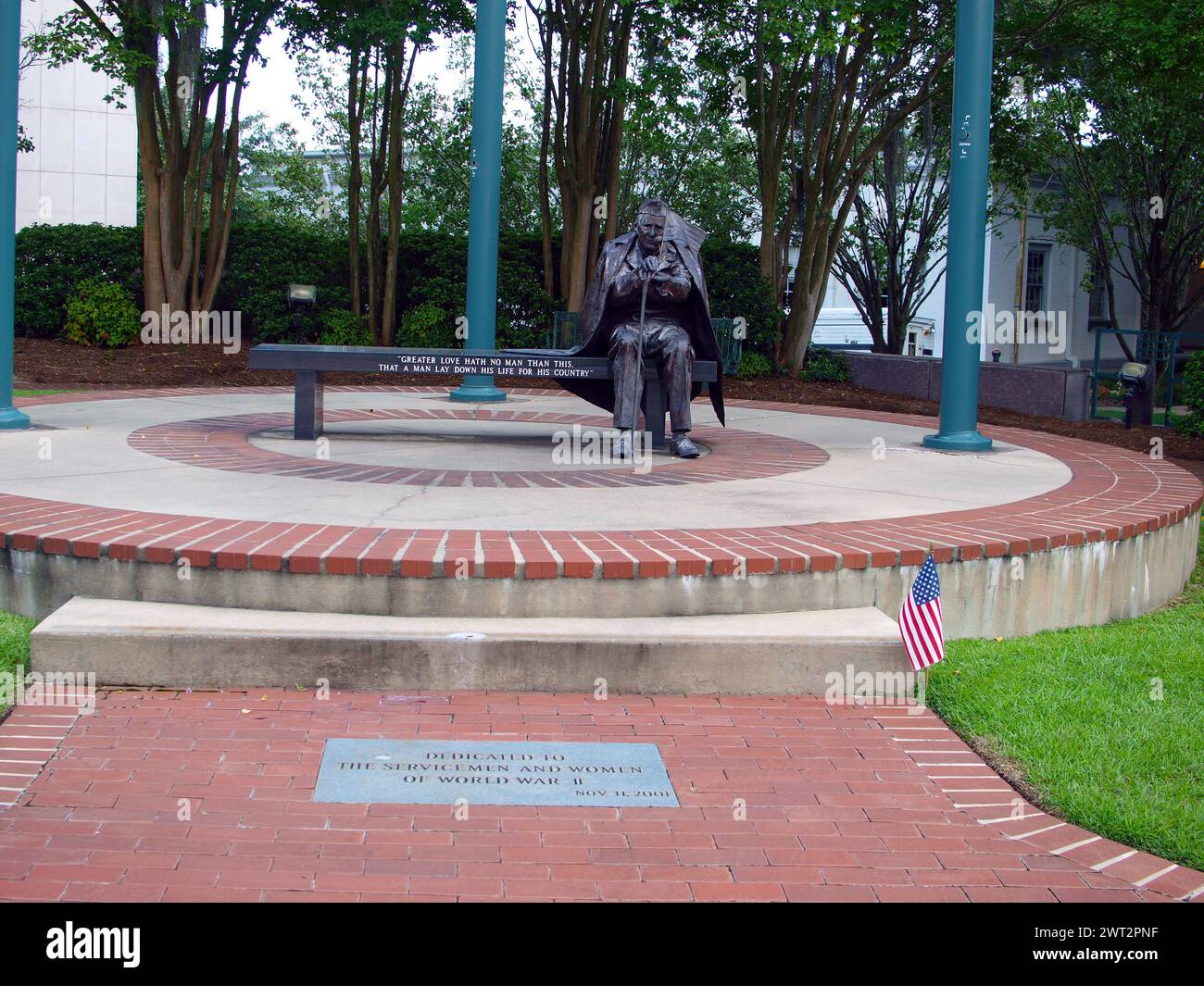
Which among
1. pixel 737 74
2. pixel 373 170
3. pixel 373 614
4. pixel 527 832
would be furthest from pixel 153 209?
pixel 527 832

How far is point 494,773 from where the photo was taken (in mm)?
4344

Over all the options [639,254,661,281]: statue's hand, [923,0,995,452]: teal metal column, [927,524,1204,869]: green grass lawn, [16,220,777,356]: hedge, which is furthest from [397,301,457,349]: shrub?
[927,524,1204,869]: green grass lawn

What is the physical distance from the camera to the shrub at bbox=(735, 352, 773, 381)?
682 inches

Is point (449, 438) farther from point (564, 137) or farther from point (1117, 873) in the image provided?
point (564, 137)

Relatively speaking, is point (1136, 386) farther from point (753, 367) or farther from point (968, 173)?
point (968, 173)

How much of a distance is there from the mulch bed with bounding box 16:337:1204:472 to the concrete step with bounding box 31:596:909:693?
29.9 ft

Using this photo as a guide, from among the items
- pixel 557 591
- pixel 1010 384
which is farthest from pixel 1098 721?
pixel 1010 384

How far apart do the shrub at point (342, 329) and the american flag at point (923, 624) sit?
510 inches

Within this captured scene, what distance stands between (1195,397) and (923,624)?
9380mm

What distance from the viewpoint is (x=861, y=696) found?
5.27 meters

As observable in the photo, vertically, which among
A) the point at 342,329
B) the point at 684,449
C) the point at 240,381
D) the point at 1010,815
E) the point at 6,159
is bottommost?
the point at 1010,815

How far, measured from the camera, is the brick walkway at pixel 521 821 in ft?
11.7

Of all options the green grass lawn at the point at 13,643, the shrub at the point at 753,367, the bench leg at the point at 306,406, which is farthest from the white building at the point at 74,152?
the green grass lawn at the point at 13,643

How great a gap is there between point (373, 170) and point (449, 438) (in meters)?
9.75
